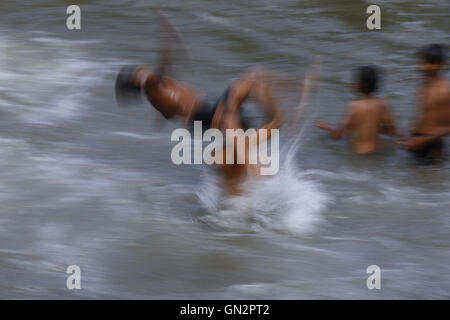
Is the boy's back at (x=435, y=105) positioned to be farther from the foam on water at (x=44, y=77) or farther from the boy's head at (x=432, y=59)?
the foam on water at (x=44, y=77)

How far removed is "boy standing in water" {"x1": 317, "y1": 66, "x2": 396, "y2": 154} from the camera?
6178 millimetres

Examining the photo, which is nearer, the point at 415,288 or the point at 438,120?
the point at 415,288

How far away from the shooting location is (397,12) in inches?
383

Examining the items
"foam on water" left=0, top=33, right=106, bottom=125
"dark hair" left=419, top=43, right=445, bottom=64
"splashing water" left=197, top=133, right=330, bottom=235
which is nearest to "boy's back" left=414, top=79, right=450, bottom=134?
"dark hair" left=419, top=43, right=445, bottom=64

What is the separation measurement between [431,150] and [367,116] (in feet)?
1.64

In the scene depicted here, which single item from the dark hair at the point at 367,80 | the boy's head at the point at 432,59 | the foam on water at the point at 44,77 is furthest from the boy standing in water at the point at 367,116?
the foam on water at the point at 44,77

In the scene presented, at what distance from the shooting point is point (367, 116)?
6.23 metres

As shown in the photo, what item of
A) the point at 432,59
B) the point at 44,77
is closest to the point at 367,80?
the point at 432,59

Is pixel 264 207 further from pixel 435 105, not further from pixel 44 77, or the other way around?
pixel 44 77

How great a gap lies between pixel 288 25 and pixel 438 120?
11.8ft
